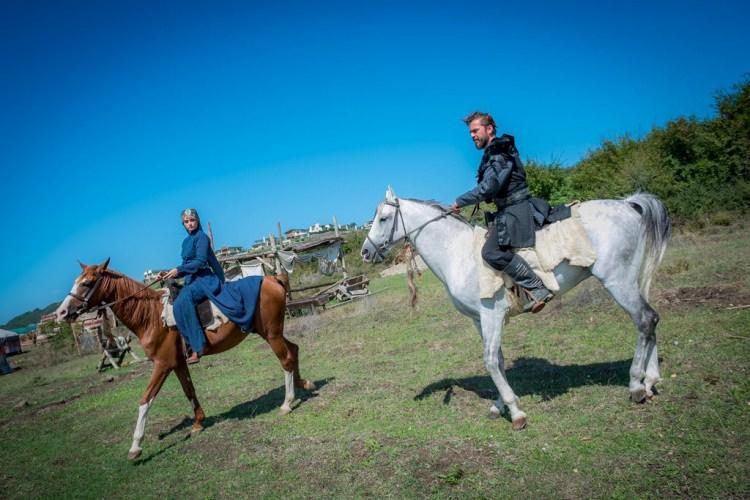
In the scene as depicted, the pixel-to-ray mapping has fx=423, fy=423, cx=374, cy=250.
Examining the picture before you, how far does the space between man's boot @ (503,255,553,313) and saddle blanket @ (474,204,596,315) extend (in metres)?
0.06

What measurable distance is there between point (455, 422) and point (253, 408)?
413cm

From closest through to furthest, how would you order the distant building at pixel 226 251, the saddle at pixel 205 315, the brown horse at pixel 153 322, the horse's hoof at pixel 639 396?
the horse's hoof at pixel 639 396 → the brown horse at pixel 153 322 → the saddle at pixel 205 315 → the distant building at pixel 226 251

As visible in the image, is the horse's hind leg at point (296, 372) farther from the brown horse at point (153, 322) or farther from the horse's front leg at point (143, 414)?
the horse's front leg at point (143, 414)

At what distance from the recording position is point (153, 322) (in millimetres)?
6898

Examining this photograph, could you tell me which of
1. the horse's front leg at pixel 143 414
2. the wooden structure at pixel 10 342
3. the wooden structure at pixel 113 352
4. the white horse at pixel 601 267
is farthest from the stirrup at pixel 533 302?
the wooden structure at pixel 10 342

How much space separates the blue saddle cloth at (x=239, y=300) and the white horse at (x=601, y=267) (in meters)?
3.09

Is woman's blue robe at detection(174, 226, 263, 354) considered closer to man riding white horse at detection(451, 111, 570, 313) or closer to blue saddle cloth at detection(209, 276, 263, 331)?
blue saddle cloth at detection(209, 276, 263, 331)

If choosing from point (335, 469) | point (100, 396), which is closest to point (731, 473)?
point (335, 469)

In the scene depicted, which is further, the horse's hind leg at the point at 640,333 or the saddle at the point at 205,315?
the saddle at the point at 205,315

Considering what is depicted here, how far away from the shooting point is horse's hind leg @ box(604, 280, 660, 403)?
16.0 feet

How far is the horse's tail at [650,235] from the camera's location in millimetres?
5172

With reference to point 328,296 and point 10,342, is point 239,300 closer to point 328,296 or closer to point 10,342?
point 328,296

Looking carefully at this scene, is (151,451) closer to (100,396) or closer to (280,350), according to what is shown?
(280,350)

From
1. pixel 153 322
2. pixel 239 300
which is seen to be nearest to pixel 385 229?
pixel 239 300
